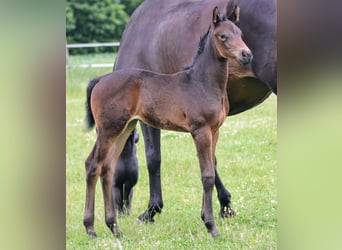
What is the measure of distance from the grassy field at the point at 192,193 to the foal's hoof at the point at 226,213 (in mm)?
53

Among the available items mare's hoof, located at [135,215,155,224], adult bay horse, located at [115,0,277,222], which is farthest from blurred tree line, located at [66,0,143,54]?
mare's hoof, located at [135,215,155,224]

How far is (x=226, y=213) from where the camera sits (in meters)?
4.34

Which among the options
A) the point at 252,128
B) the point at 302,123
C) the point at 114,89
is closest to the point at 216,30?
the point at 114,89

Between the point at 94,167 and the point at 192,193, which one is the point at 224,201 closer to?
the point at 192,193

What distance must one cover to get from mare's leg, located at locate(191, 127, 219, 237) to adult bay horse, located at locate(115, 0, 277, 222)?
0.54 meters

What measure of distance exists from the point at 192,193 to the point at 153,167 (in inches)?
42.7

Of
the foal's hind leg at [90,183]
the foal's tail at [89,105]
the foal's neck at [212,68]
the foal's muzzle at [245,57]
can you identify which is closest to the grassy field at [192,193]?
the foal's hind leg at [90,183]

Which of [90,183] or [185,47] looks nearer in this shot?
[90,183]

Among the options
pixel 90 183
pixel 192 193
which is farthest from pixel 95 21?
pixel 90 183

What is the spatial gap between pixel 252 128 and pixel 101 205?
10.5 feet

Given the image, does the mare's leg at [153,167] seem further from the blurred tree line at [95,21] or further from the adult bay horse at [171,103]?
the blurred tree line at [95,21]

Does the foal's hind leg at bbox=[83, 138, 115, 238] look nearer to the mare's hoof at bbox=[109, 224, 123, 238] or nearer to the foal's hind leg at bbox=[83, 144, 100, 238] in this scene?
the foal's hind leg at bbox=[83, 144, 100, 238]

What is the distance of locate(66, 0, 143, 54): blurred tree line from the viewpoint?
18.4 m

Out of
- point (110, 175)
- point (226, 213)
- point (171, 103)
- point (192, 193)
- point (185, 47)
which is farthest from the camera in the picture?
point (192, 193)
